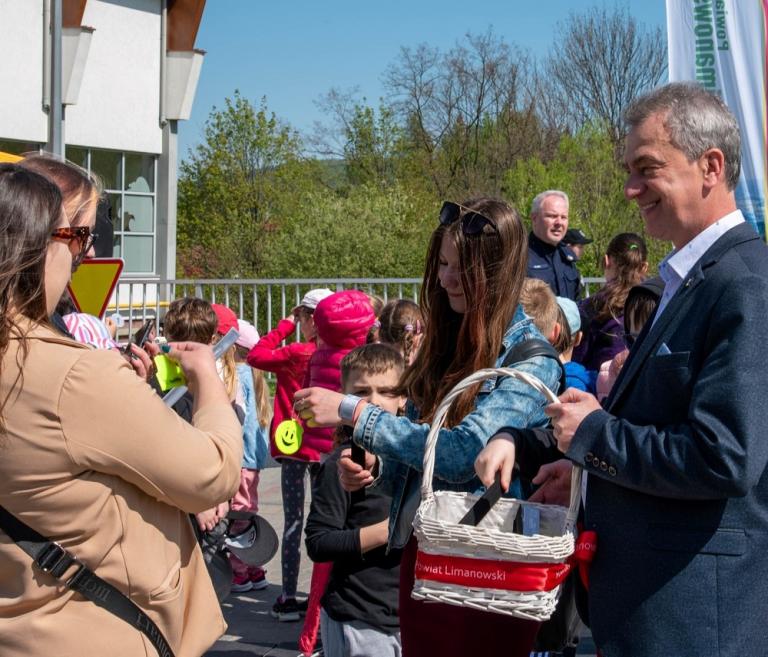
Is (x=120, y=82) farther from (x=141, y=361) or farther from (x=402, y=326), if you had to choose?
(x=141, y=361)

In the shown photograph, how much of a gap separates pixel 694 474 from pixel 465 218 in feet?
3.87

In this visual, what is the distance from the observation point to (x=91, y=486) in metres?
2.17

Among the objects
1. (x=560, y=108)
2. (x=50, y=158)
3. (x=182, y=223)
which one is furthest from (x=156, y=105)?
(x=50, y=158)

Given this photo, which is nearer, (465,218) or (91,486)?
(91,486)

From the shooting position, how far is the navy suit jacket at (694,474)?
2102 mm

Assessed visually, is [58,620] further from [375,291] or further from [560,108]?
[560,108]

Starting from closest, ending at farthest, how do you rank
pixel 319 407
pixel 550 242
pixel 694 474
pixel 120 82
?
pixel 694 474, pixel 319 407, pixel 550 242, pixel 120 82

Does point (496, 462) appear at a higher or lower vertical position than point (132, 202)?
lower

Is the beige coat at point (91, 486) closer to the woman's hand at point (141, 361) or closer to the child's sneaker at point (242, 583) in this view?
the woman's hand at point (141, 361)

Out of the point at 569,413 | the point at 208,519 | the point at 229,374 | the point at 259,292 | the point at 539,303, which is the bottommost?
the point at 208,519

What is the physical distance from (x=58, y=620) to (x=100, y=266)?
3629 mm

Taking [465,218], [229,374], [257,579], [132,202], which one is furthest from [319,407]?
[132,202]

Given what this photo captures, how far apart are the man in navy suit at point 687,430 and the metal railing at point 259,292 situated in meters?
7.78

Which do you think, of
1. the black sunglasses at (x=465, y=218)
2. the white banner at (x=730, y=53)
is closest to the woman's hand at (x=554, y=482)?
the black sunglasses at (x=465, y=218)
